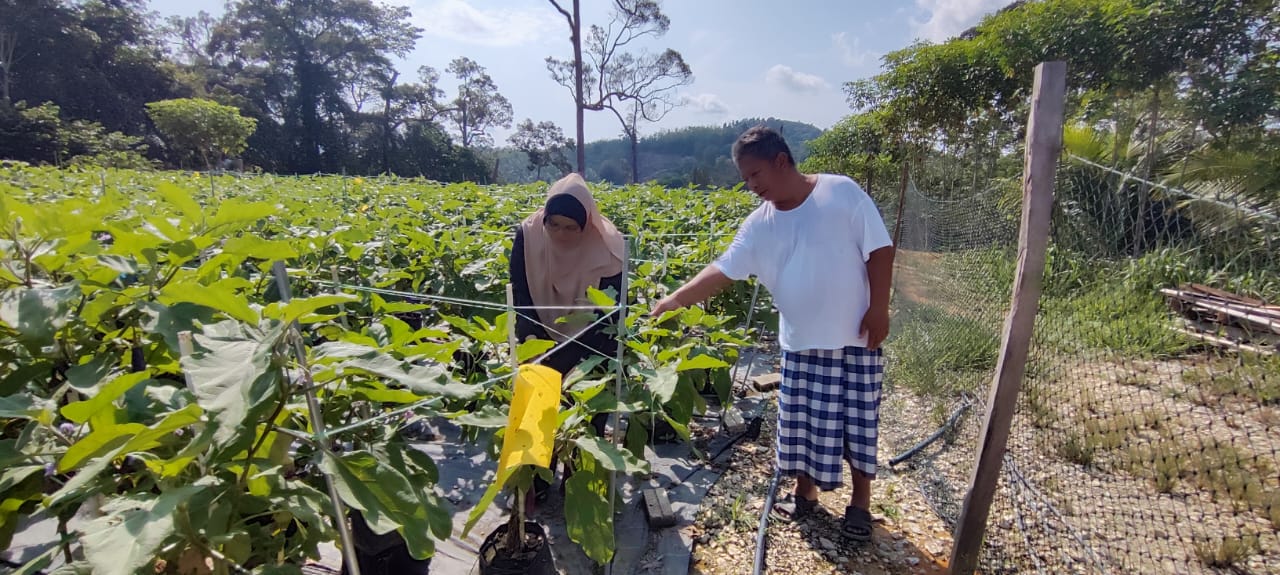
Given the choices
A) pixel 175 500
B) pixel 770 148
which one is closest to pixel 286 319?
pixel 175 500

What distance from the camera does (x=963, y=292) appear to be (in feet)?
14.2

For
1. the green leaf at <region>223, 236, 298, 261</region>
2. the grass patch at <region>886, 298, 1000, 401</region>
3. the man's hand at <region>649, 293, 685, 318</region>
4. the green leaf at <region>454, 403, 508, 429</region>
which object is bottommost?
the grass patch at <region>886, 298, 1000, 401</region>

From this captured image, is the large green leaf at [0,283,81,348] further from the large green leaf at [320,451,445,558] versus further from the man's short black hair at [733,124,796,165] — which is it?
the man's short black hair at [733,124,796,165]

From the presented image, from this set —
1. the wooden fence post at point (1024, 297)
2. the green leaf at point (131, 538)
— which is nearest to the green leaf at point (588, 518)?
the green leaf at point (131, 538)

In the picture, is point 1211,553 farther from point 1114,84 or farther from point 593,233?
point 1114,84

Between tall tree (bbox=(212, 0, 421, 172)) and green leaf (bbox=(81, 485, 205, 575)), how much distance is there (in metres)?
41.2

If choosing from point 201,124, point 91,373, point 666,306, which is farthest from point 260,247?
point 201,124

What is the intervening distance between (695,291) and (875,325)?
2.24ft

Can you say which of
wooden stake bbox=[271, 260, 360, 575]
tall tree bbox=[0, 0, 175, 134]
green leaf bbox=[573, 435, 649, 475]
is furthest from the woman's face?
tall tree bbox=[0, 0, 175, 134]

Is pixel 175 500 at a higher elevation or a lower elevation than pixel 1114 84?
lower

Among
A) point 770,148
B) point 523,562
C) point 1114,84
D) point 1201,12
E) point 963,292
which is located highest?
point 1201,12

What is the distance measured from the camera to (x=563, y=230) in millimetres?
2455

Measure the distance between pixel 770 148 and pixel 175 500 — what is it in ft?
6.38

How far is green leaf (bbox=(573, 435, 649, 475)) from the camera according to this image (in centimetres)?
137
